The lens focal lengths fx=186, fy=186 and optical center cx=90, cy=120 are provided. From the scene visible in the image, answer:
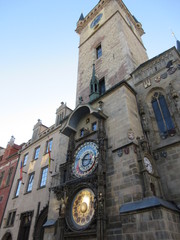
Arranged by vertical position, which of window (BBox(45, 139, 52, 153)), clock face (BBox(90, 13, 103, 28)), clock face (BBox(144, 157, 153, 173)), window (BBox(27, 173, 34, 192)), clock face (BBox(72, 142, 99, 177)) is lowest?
clock face (BBox(144, 157, 153, 173))

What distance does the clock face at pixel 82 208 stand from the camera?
8516 millimetres

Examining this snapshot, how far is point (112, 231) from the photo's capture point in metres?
7.55

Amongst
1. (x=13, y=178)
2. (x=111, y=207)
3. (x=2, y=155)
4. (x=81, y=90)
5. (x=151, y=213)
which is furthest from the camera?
(x=2, y=155)

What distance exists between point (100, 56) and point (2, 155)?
2051 cm

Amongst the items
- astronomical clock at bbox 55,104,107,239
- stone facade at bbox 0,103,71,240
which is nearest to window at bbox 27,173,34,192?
stone facade at bbox 0,103,71,240

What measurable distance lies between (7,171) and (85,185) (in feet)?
57.3

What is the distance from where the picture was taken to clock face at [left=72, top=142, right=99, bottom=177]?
32.1 feet

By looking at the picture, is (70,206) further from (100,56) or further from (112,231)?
(100,56)

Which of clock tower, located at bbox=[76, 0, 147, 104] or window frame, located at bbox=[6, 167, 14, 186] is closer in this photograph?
clock tower, located at bbox=[76, 0, 147, 104]

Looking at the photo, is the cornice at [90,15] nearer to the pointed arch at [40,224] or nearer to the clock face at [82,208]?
the pointed arch at [40,224]

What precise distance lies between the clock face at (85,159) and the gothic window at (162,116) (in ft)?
12.5

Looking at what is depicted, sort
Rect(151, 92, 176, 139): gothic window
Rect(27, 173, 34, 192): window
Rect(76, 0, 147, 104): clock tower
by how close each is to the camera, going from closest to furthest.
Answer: Rect(151, 92, 176, 139): gothic window → Rect(76, 0, 147, 104): clock tower → Rect(27, 173, 34, 192): window

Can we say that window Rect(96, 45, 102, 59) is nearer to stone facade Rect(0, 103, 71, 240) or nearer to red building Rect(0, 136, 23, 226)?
stone facade Rect(0, 103, 71, 240)

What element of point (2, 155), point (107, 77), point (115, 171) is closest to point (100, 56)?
point (107, 77)
